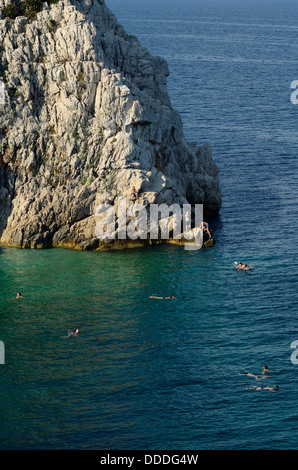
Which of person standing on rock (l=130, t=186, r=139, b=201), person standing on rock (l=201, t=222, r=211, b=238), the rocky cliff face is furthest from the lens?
the rocky cliff face

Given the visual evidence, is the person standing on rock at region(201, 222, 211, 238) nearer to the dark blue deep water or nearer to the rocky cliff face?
the dark blue deep water

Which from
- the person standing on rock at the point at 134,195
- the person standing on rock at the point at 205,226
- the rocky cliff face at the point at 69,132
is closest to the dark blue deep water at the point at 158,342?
the person standing on rock at the point at 205,226

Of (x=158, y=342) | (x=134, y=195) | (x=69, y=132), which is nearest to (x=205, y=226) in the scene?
(x=134, y=195)

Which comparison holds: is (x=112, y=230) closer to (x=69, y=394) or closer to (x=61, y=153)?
(x=61, y=153)

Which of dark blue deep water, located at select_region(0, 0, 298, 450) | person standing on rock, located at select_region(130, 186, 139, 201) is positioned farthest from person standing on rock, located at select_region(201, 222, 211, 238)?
person standing on rock, located at select_region(130, 186, 139, 201)

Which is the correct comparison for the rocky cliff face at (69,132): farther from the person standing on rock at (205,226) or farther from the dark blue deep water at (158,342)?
the dark blue deep water at (158,342)

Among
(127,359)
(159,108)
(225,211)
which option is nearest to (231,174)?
(225,211)

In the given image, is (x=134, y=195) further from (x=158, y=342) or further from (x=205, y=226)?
(x=158, y=342)
